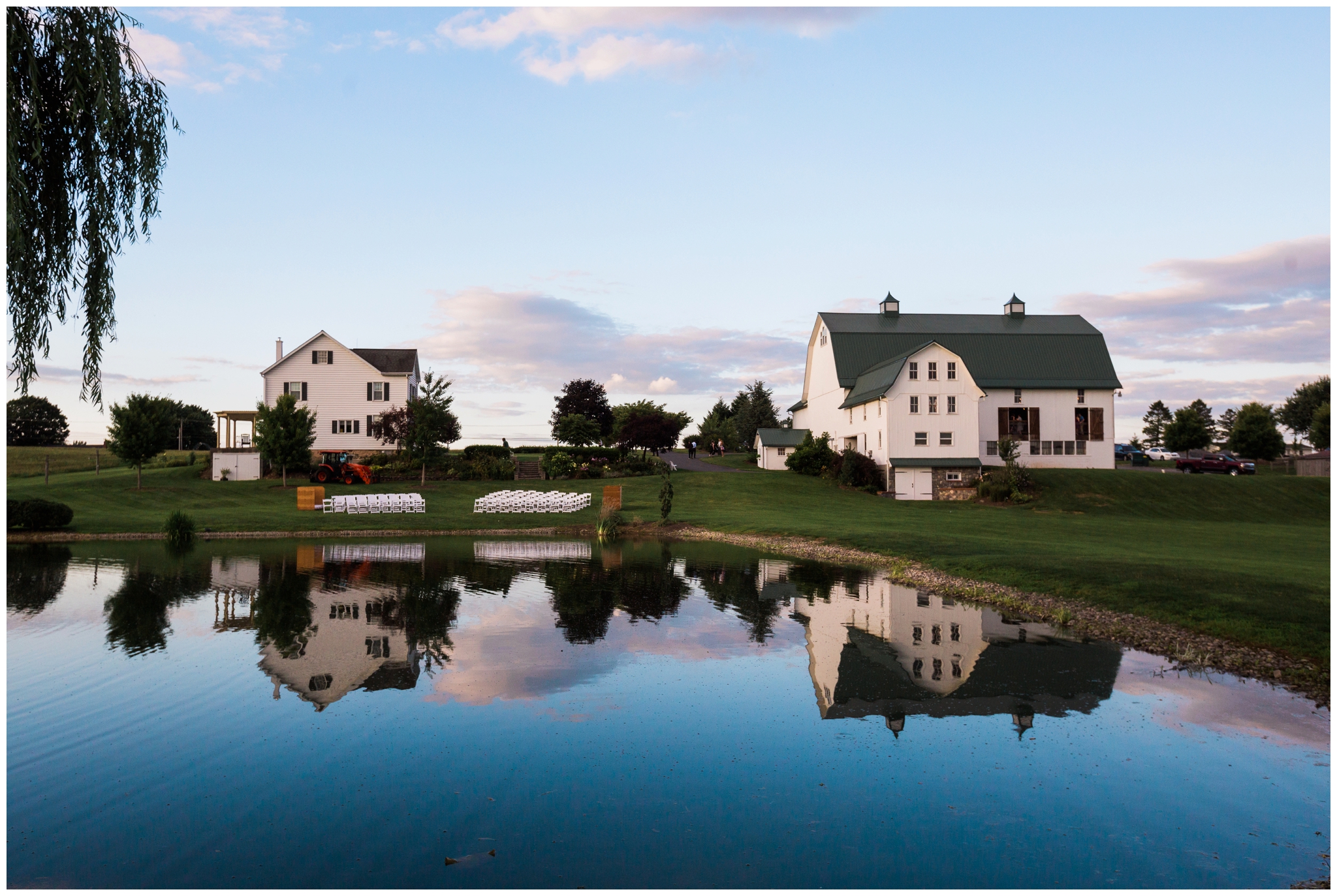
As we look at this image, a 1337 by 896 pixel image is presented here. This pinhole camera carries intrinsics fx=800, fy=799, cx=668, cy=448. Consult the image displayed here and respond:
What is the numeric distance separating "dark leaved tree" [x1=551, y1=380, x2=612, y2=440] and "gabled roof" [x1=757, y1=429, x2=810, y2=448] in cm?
3548

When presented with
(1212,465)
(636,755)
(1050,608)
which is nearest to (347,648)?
(636,755)

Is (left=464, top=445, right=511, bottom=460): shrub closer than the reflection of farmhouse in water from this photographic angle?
No

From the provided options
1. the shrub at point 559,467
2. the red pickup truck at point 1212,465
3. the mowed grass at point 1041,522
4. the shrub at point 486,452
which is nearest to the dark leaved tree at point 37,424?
the mowed grass at point 1041,522

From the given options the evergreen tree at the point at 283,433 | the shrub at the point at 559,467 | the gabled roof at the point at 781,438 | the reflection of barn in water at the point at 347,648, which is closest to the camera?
the reflection of barn in water at the point at 347,648

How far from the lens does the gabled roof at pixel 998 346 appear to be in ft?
191

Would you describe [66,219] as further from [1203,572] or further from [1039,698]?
[1203,572]

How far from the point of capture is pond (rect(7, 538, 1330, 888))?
6.75 metres

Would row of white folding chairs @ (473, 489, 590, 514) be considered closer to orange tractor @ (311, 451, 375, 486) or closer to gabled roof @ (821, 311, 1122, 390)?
orange tractor @ (311, 451, 375, 486)

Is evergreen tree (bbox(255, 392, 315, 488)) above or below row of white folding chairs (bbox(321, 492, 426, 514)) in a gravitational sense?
above

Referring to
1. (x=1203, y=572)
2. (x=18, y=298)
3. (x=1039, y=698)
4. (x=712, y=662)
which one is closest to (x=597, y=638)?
(x=712, y=662)

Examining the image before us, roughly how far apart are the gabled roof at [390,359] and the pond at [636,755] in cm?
4877

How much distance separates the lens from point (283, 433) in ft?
161

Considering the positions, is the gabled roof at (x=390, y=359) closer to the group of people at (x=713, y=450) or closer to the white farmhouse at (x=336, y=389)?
the white farmhouse at (x=336, y=389)

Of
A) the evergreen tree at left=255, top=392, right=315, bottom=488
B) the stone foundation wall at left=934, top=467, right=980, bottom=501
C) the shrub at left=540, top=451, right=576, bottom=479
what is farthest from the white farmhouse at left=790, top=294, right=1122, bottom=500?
the evergreen tree at left=255, top=392, right=315, bottom=488
